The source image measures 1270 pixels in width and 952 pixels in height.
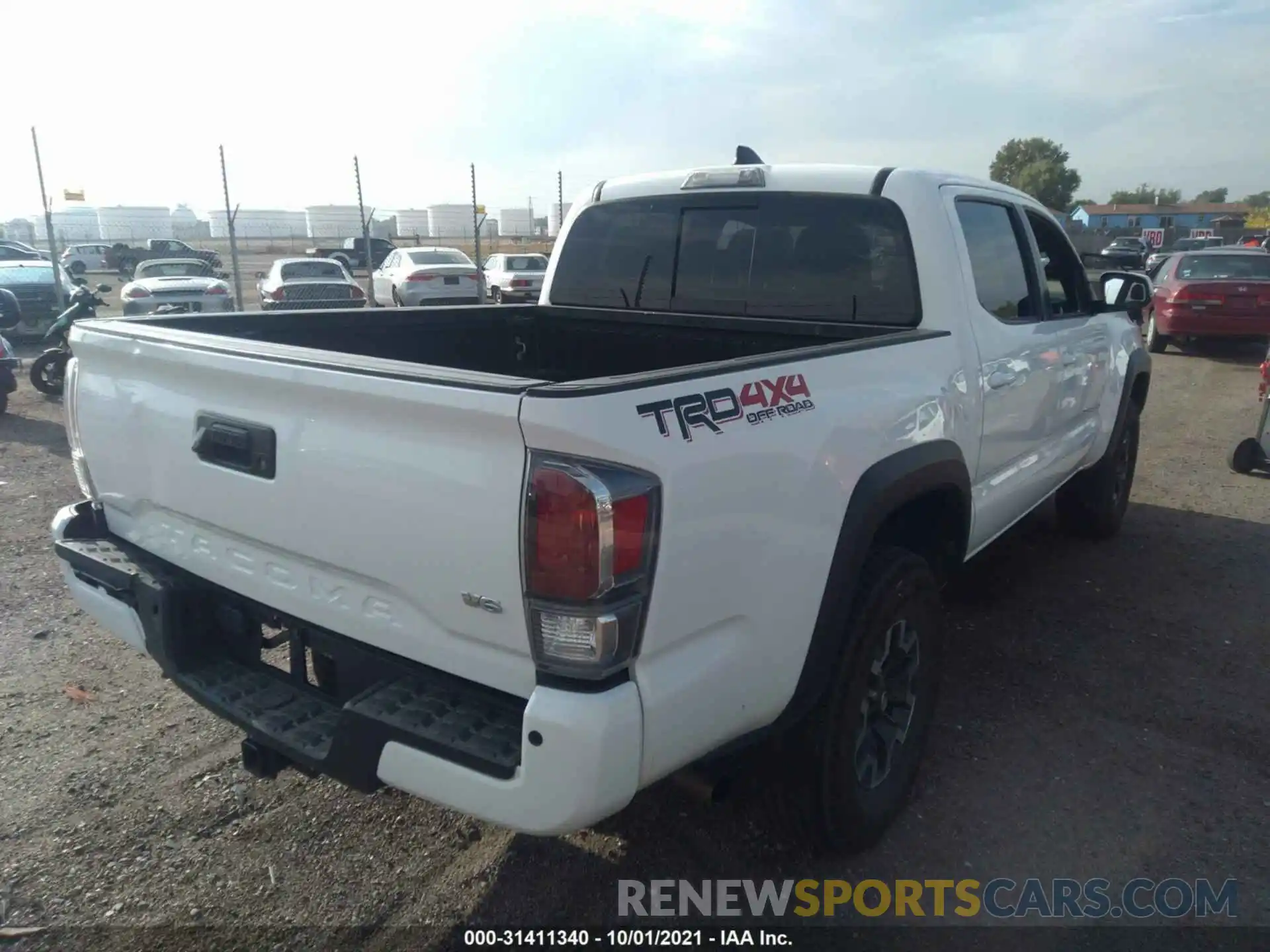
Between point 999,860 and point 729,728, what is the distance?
1.33 m

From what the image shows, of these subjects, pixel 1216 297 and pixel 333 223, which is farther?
pixel 333 223

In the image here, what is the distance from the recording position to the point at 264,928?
2578mm

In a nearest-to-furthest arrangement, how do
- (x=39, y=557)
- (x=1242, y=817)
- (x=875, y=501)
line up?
1. (x=875, y=501)
2. (x=1242, y=817)
3. (x=39, y=557)

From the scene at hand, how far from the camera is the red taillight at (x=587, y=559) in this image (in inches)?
72.7

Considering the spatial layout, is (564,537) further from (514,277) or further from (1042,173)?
(1042,173)

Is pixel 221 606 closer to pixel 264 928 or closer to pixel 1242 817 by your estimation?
pixel 264 928

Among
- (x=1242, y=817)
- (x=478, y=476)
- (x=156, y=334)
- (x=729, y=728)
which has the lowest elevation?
(x=1242, y=817)

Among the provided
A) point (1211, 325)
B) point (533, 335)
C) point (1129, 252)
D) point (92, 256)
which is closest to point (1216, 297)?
point (1211, 325)

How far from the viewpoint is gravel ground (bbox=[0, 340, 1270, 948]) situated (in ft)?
8.84

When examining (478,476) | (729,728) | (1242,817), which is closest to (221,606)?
(478,476)

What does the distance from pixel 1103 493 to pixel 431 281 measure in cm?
1481

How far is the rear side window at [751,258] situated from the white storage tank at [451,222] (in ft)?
151

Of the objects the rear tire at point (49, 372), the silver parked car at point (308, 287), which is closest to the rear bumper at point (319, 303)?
the silver parked car at point (308, 287)

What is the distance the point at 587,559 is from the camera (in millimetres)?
1852
